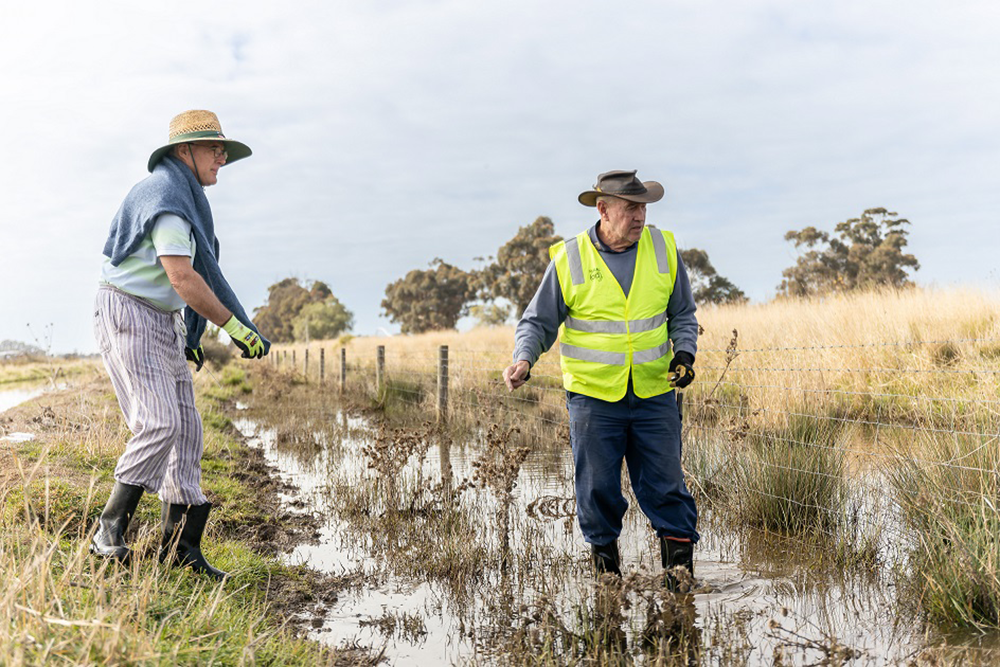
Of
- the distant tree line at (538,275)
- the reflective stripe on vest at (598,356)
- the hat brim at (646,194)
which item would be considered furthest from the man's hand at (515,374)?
the distant tree line at (538,275)

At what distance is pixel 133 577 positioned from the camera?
120 inches

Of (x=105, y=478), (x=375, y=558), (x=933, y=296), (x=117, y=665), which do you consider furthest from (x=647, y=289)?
(x=933, y=296)

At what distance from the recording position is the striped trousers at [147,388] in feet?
12.0

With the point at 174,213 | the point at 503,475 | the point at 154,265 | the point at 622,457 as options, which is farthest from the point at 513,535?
the point at 174,213

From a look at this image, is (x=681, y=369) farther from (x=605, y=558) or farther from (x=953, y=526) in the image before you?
(x=953, y=526)

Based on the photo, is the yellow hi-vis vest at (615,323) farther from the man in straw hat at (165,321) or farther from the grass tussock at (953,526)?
the man in straw hat at (165,321)

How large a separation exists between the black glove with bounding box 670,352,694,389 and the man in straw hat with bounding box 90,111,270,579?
7.04ft

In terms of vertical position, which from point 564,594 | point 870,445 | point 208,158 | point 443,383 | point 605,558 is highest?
point 208,158

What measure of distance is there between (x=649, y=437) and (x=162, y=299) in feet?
8.57

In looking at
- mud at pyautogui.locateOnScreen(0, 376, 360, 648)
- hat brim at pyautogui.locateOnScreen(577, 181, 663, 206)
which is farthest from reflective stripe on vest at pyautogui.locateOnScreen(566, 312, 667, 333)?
mud at pyautogui.locateOnScreen(0, 376, 360, 648)

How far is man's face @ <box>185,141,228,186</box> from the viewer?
403 centimetres

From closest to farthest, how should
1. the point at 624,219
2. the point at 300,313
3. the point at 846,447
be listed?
the point at 624,219 → the point at 846,447 → the point at 300,313

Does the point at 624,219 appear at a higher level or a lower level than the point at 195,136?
lower

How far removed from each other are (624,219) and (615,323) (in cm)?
55
